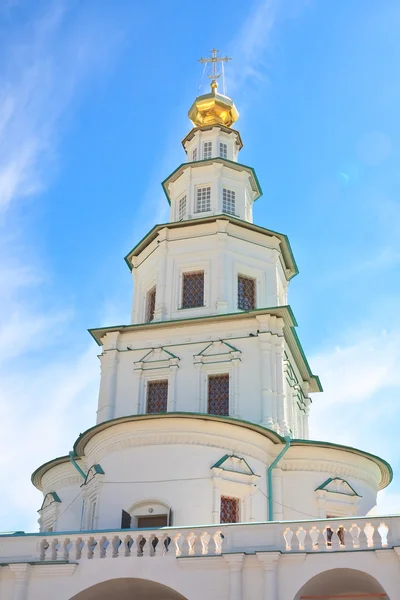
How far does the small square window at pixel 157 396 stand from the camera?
20797mm

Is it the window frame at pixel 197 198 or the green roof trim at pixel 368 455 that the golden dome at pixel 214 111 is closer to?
the window frame at pixel 197 198

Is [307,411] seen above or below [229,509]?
above

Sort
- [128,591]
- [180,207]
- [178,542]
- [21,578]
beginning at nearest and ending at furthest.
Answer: [178,542]
[21,578]
[128,591]
[180,207]

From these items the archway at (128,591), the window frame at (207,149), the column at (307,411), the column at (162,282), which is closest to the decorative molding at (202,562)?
the archway at (128,591)

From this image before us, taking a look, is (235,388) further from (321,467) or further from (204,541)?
(204,541)

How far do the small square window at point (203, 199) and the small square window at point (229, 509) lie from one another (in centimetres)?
1080

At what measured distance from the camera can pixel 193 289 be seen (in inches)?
906

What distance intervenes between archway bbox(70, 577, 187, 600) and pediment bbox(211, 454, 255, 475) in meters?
3.25

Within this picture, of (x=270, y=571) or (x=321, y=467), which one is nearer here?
(x=270, y=571)

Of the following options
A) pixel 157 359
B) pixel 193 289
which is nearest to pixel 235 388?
pixel 157 359

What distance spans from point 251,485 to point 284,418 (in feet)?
9.59

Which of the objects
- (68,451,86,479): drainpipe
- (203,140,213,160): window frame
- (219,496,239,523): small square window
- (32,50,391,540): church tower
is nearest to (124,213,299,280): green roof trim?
(32,50,391,540): church tower

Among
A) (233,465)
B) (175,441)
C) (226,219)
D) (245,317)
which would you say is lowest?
→ (233,465)

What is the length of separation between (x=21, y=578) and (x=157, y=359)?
29.1 ft
